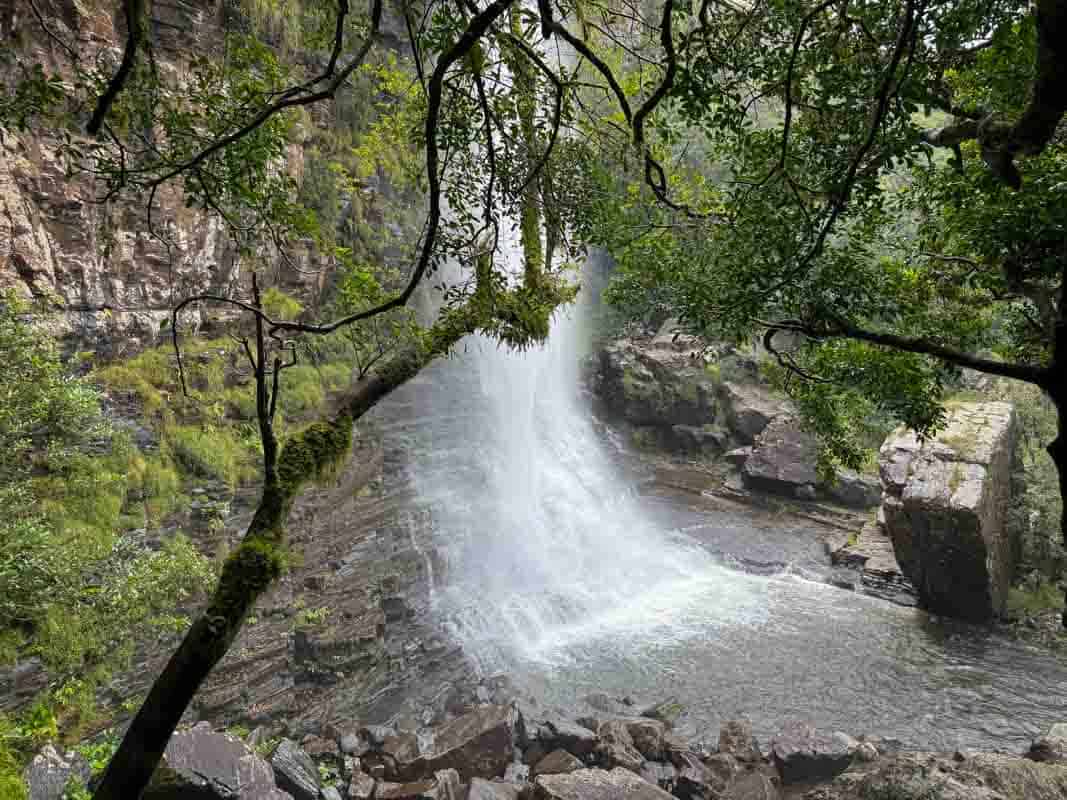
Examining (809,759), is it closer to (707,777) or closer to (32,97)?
(707,777)

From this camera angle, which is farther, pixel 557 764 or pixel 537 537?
pixel 537 537

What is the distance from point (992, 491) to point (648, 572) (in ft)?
20.2

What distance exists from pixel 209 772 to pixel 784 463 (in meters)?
14.4

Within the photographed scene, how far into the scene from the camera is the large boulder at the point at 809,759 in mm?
6512

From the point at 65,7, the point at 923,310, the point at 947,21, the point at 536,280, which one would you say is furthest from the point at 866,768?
the point at 65,7

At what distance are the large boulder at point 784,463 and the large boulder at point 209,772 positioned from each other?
536 inches

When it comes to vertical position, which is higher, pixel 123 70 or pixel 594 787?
pixel 123 70

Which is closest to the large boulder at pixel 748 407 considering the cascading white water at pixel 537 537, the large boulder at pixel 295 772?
the cascading white water at pixel 537 537

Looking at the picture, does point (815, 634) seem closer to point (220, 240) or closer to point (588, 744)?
point (588, 744)

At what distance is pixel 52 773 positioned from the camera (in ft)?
14.6

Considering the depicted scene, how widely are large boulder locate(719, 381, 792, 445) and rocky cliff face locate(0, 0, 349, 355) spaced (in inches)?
537

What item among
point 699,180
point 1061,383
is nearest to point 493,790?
Result: point 1061,383

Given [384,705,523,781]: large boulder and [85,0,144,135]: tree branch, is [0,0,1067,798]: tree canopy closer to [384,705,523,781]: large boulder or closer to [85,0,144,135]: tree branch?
[85,0,144,135]: tree branch

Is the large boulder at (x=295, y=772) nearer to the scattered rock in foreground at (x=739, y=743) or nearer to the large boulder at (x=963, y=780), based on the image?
the scattered rock in foreground at (x=739, y=743)
